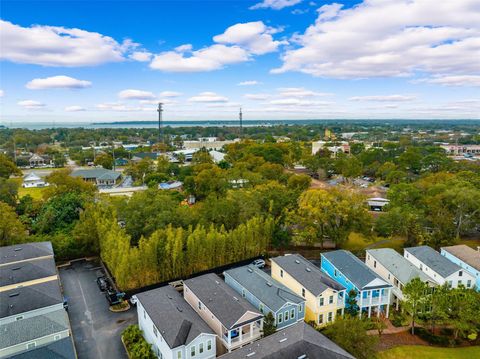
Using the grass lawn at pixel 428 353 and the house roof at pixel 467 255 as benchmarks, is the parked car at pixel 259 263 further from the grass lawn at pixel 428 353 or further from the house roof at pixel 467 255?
the house roof at pixel 467 255

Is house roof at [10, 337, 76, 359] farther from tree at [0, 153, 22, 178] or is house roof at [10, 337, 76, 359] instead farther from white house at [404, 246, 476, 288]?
tree at [0, 153, 22, 178]

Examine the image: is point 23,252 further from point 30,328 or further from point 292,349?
point 292,349

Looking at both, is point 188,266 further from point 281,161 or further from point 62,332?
point 281,161

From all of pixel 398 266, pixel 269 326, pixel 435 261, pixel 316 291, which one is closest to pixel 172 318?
pixel 269 326

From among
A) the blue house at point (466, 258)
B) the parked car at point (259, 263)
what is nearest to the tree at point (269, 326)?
the parked car at point (259, 263)

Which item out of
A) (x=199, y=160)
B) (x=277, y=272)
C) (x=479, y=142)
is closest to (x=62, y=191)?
(x=277, y=272)
